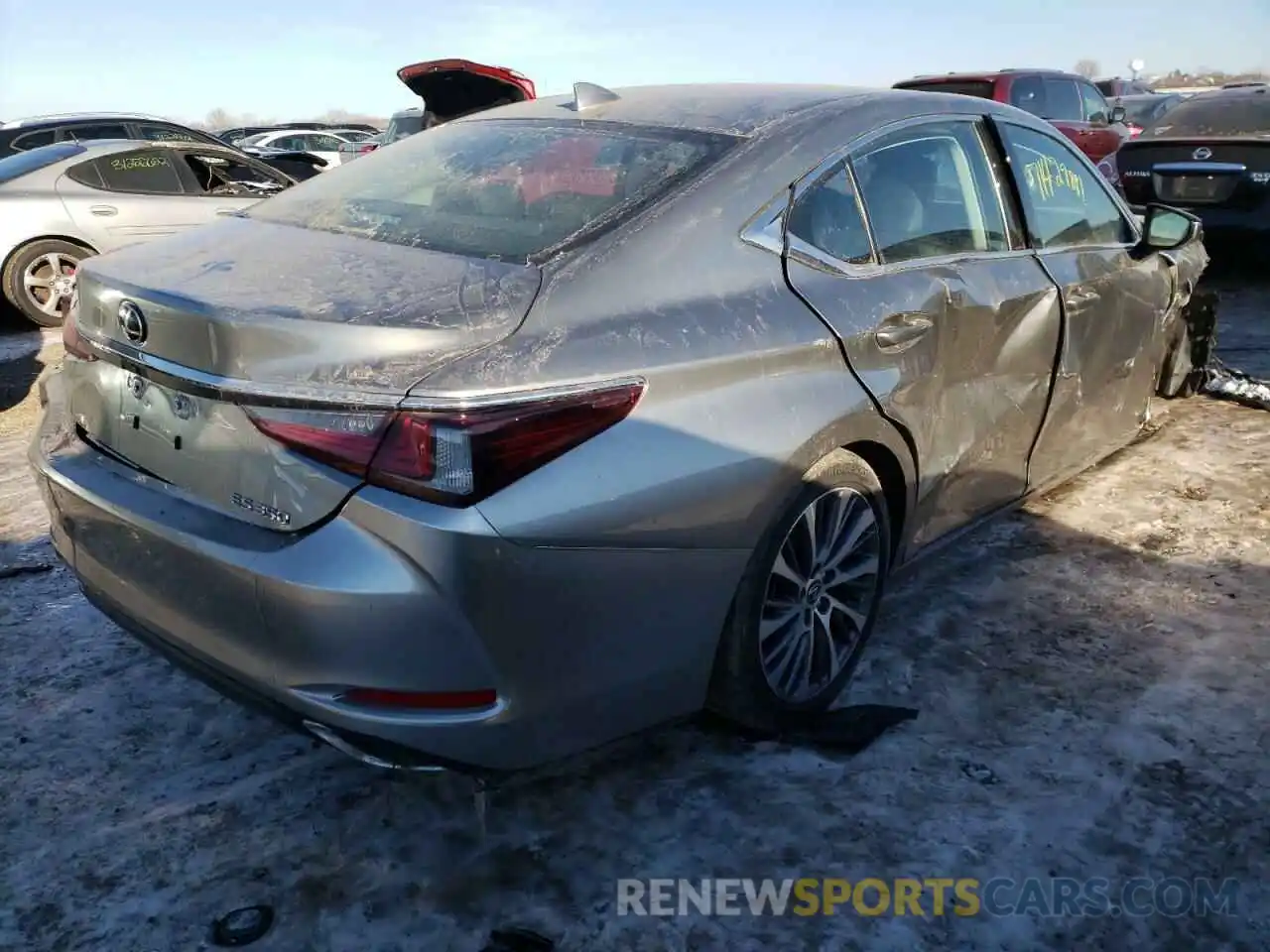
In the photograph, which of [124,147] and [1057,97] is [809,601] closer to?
[124,147]

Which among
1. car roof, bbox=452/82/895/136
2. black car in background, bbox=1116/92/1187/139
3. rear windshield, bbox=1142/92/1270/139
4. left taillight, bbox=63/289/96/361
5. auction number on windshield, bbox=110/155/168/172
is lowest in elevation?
left taillight, bbox=63/289/96/361

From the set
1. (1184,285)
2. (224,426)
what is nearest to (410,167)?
(224,426)

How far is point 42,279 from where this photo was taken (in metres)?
7.59

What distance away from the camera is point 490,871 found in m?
2.20

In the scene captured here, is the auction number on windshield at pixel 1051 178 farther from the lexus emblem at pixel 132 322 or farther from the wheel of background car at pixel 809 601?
the lexus emblem at pixel 132 322

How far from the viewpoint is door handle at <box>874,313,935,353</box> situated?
→ 2584mm

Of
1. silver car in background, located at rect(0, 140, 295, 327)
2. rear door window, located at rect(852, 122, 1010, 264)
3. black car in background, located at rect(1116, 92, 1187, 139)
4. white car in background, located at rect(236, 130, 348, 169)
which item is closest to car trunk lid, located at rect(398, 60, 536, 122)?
silver car in background, located at rect(0, 140, 295, 327)

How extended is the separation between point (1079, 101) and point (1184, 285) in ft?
26.7

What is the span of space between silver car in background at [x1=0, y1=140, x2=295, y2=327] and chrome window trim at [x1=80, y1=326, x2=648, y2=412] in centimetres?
585

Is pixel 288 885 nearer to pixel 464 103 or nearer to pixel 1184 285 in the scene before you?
pixel 1184 285

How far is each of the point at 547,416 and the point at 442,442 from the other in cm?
19

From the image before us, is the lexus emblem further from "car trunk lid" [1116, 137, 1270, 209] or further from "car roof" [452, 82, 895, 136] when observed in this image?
"car trunk lid" [1116, 137, 1270, 209]

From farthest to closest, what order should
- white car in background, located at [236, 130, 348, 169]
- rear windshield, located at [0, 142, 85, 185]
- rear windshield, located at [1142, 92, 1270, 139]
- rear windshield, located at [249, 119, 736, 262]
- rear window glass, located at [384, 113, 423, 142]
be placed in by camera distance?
1. white car in background, located at [236, 130, 348, 169]
2. rear window glass, located at [384, 113, 423, 142]
3. rear windshield, located at [1142, 92, 1270, 139]
4. rear windshield, located at [0, 142, 85, 185]
5. rear windshield, located at [249, 119, 736, 262]

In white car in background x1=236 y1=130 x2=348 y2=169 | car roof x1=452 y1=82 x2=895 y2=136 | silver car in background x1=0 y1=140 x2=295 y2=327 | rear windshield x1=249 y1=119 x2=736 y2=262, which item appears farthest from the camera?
white car in background x1=236 y1=130 x2=348 y2=169
